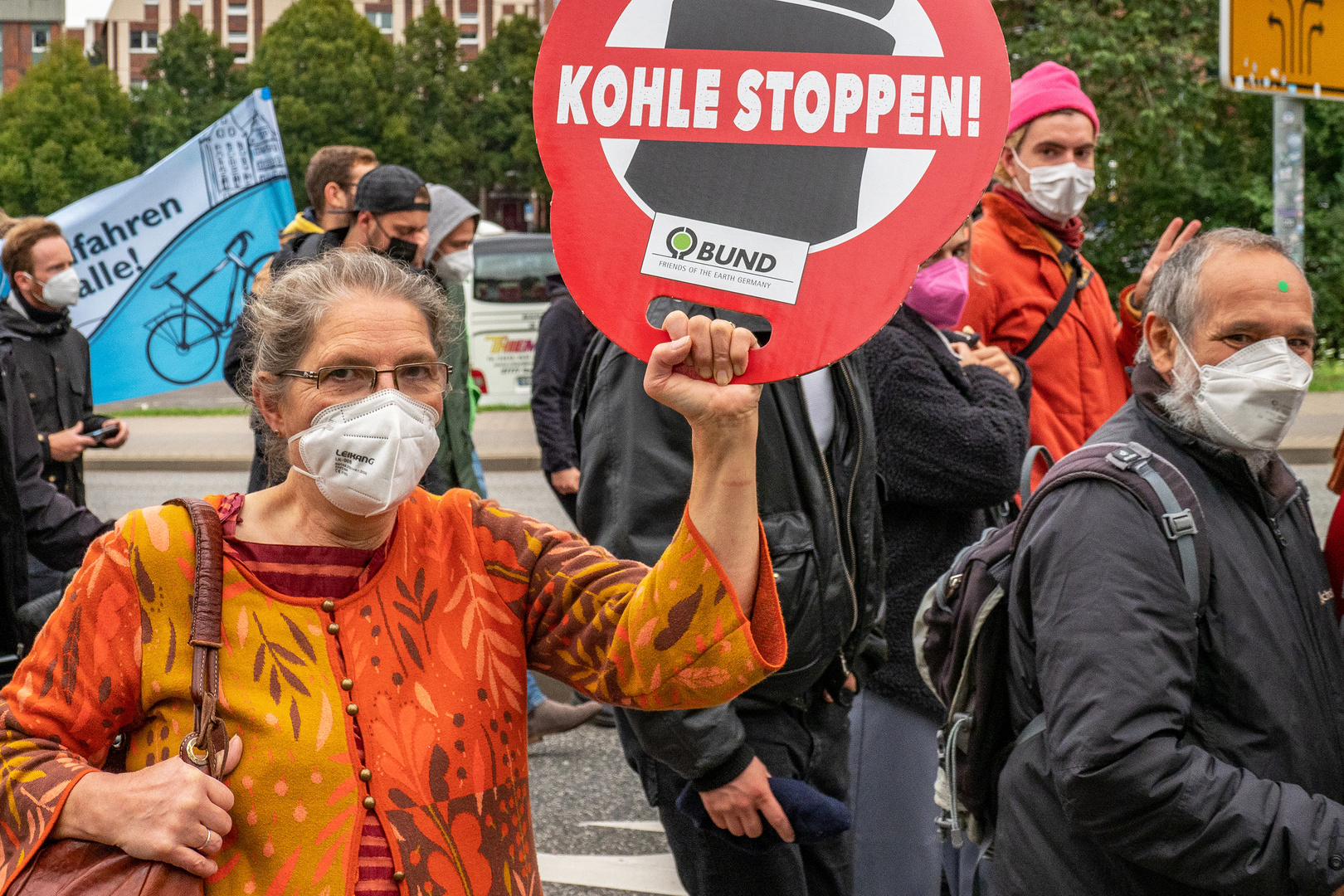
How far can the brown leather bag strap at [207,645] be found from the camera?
1.73m

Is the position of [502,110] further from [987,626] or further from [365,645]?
[365,645]

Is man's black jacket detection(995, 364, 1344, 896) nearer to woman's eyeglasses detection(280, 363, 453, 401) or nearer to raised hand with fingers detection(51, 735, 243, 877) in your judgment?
woman's eyeglasses detection(280, 363, 453, 401)

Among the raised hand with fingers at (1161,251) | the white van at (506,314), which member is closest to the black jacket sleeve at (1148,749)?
the raised hand with fingers at (1161,251)

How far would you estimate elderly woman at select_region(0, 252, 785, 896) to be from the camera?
171 centimetres

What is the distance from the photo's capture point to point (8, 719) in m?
1.79

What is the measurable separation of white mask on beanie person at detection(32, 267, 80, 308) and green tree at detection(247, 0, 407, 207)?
42.7 metres

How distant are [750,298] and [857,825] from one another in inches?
72.8

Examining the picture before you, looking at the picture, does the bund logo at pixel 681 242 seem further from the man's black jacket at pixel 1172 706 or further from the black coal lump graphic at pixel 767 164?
the man's black jacket at pixel 1172 706

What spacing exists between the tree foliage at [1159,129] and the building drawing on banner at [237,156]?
33.7 feet

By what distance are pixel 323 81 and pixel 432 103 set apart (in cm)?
552

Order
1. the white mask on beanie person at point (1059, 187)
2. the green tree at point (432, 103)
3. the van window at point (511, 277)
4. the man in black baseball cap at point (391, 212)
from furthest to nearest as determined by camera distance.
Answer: the green tree at point (432, 103) → the van window at point (511, 277) → the man in black baseball cap at point (391, 212) → the white mask on beanie person at point (1059, 187)

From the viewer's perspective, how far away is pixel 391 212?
14.7ft

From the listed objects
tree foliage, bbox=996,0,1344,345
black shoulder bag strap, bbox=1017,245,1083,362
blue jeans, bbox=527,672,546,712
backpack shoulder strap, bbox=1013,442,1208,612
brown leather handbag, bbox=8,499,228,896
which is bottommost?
blue jeans, bbox=527,672,546,712

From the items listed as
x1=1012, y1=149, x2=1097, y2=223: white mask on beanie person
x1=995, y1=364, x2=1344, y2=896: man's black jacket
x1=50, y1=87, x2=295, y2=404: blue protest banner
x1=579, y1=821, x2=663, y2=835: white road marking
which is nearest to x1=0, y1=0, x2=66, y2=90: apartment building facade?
x1=50, y1=87, x2=295, y2=404: blue protest banner
